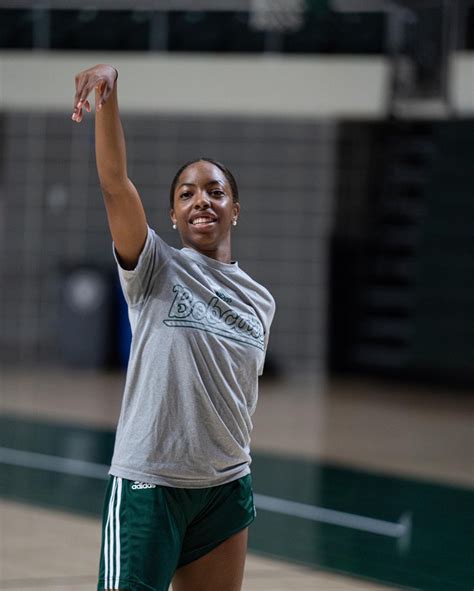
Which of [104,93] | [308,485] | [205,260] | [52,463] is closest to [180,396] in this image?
[205,260]

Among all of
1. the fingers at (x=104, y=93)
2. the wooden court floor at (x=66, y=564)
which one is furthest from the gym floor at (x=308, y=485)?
the fingers at (x=104, y=93)

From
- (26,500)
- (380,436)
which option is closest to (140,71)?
(380,436)

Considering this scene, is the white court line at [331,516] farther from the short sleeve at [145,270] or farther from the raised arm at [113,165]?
the raised arm at [113,165]

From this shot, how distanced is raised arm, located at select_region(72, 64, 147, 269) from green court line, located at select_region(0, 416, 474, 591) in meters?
2.78

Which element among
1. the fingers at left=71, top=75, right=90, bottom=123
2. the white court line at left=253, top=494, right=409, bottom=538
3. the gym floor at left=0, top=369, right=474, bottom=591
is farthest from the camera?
the white court line at left=253, top=494, right=409, bottom=538

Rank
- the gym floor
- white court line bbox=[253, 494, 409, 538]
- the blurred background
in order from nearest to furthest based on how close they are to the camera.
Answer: the gym floor, white court line bbox=[253, 494, 409, 538], the blurred background

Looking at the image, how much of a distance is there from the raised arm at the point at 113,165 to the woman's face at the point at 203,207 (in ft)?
0.49

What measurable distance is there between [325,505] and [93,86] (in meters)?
4.38

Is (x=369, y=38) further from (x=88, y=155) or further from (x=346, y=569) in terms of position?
(x=346, y=569)

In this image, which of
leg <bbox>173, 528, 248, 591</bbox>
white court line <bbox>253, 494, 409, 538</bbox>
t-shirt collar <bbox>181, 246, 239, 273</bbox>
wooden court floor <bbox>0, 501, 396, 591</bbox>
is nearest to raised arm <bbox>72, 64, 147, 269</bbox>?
t-shirt collar <bbox>181, 246, 239, 273</bbox>

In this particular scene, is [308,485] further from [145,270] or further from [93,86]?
[93,86]

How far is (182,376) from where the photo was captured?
238 cm

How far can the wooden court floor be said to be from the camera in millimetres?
4473

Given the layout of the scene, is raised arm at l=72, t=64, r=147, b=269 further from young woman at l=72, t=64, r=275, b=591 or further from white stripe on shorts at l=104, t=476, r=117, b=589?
white stripe on shorts at l=104, t=476, r=117, b=589
